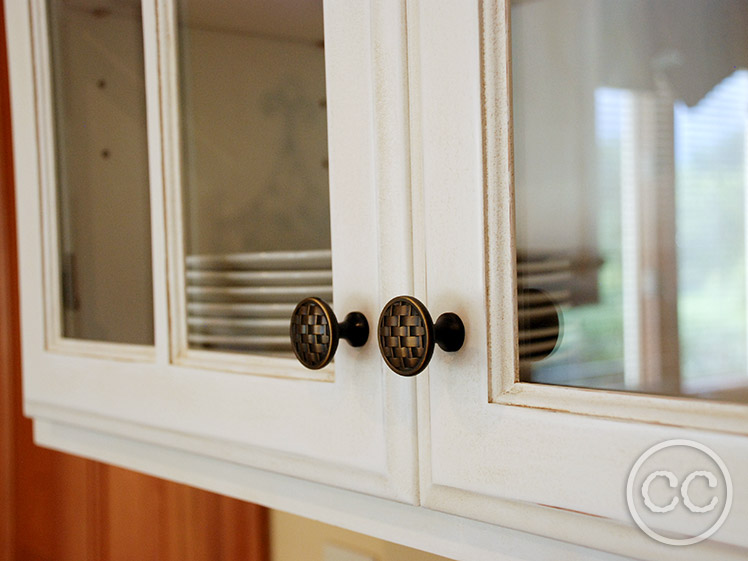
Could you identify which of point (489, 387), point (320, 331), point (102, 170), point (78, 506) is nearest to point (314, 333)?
point (320, 331)

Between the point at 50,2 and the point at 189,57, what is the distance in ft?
0.76

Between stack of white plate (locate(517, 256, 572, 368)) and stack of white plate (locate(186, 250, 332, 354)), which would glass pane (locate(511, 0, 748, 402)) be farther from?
stack of white plate (locate(186, 250, 332, 354))

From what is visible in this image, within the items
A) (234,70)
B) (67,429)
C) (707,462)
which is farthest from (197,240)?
(707,462)

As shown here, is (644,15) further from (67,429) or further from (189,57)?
(67,429)

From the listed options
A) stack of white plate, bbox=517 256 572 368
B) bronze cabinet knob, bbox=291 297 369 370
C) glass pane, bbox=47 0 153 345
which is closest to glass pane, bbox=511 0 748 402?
stack of white plate, bbox=517 256 572 368

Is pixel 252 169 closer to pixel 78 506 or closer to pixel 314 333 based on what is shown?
pixel 314 333

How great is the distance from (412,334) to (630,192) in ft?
0.47

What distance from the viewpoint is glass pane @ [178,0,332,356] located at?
1.61 feet

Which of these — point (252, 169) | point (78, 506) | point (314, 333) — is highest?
point (252, 169)

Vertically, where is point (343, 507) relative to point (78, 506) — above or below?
above

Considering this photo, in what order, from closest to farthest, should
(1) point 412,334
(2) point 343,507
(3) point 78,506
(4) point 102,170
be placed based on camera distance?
(1) point 412,334 → (2) point 343,507 → (4) point 102,170 → (3) point 78,506

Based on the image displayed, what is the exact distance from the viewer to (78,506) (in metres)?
1.18

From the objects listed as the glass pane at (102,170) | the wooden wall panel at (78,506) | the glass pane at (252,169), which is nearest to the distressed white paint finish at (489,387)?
the glass pane at (252,169)

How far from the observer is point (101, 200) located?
0.67 meters
